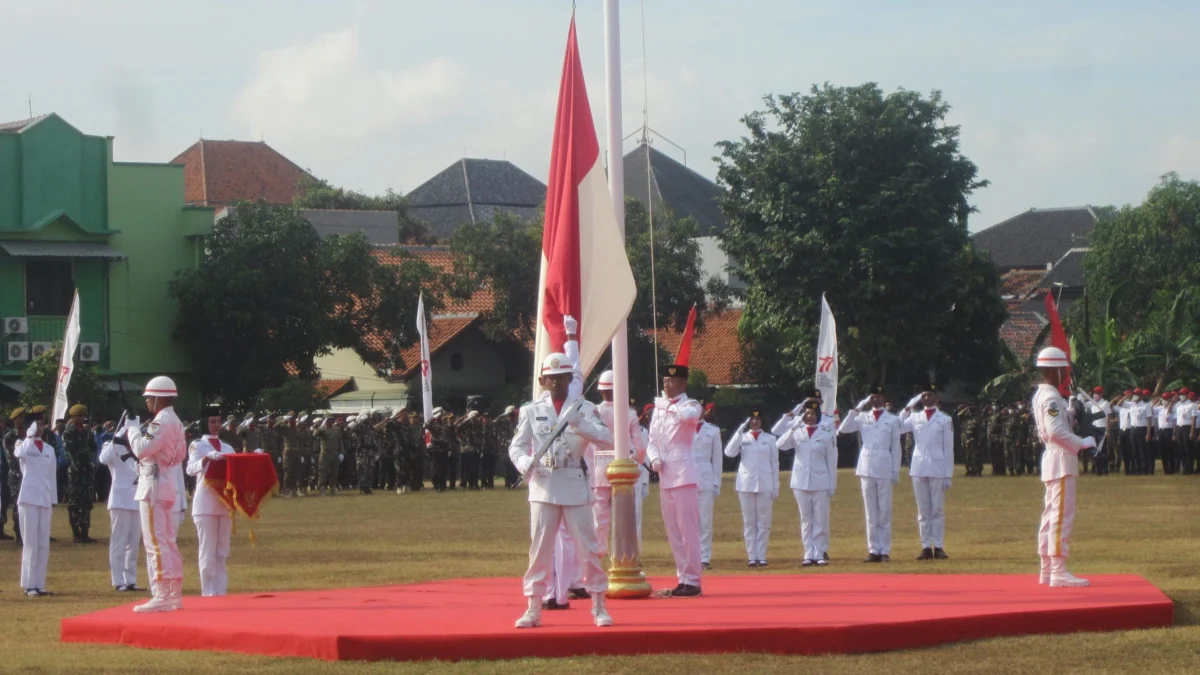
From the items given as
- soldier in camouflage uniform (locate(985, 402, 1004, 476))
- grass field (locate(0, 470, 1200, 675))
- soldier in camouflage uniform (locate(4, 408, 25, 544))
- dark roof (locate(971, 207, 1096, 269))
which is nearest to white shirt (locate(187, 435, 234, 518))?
grass field (locate(0, 470, 1200, 675))

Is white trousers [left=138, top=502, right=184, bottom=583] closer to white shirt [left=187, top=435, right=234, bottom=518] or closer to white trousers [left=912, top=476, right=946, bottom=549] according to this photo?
white shirt [left=187, top=435, right=234, bottom=518]

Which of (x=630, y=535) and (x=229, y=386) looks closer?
(x=630, y=535)

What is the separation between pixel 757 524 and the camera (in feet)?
58.2

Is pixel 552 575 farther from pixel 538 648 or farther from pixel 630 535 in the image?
pixel 538 648

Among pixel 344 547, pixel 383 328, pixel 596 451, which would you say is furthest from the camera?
pixel 383 328

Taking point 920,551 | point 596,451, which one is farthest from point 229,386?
point 596,451

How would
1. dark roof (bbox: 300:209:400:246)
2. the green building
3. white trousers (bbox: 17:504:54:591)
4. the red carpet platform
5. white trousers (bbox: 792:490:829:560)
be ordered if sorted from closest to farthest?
1. the red carpet platform
2. white trousers (bbox: 17:504:54:591)
3. white trousers (bbox: 792:490:829:560)
4. the green building
5. dark roof (bbox: 300:209:400:246)

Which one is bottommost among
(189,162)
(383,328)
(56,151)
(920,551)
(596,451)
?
(920,551)

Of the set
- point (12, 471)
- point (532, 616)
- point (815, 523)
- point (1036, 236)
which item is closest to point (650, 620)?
point (532, 616)

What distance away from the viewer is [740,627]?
10391 millimetres

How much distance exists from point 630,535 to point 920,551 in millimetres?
7236

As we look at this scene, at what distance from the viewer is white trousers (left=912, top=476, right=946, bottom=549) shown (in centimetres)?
1773

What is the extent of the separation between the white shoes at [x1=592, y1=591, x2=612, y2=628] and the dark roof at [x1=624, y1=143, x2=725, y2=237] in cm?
5992

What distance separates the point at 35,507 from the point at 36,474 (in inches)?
19.9
